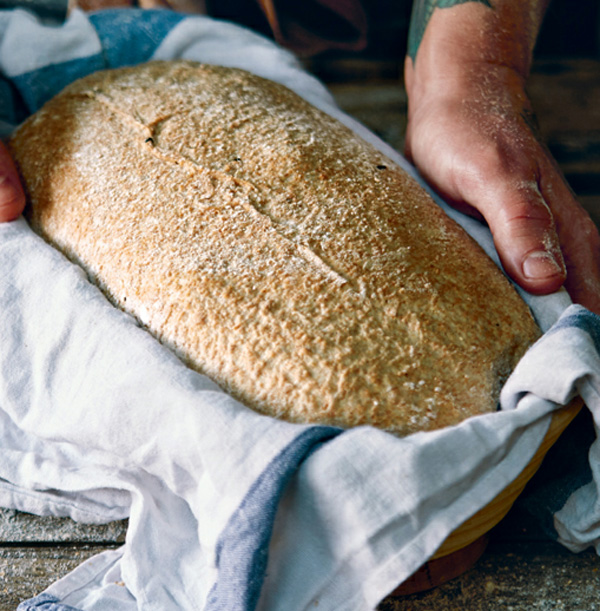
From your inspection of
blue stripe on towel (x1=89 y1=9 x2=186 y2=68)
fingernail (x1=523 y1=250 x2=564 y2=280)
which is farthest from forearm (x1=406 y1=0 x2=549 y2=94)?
blue stripe on towel (x1=89 y1=9 x2=186 y2=68)

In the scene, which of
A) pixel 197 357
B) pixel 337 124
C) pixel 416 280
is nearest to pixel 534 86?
pixel 337 124

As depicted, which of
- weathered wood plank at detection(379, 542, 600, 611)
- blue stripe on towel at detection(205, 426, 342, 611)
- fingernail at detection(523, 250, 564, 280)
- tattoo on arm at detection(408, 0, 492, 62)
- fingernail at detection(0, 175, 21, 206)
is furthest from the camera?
tattoo on arm at detection(408, 0, 492, 62)

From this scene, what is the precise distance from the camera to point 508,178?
2.74 feet

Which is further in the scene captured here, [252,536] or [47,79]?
[47,79]

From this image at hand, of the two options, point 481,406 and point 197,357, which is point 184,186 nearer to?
point 197,357

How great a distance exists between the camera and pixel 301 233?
2.45 ft

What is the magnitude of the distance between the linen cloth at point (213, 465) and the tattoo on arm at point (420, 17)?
498 mm

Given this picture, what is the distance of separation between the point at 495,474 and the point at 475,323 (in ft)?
0.56

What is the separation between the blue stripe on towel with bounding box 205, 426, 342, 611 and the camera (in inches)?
21.4

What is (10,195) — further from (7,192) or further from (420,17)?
(420,17)

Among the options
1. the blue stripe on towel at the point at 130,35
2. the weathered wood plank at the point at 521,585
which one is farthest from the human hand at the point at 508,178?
the blue stripe on towel at the point at 130,35

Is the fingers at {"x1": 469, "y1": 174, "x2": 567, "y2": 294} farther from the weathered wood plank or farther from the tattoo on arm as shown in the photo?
the tattoo on arm

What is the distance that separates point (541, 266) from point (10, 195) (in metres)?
0.72

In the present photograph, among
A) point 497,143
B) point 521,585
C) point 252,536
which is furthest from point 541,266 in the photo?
point 252,536
